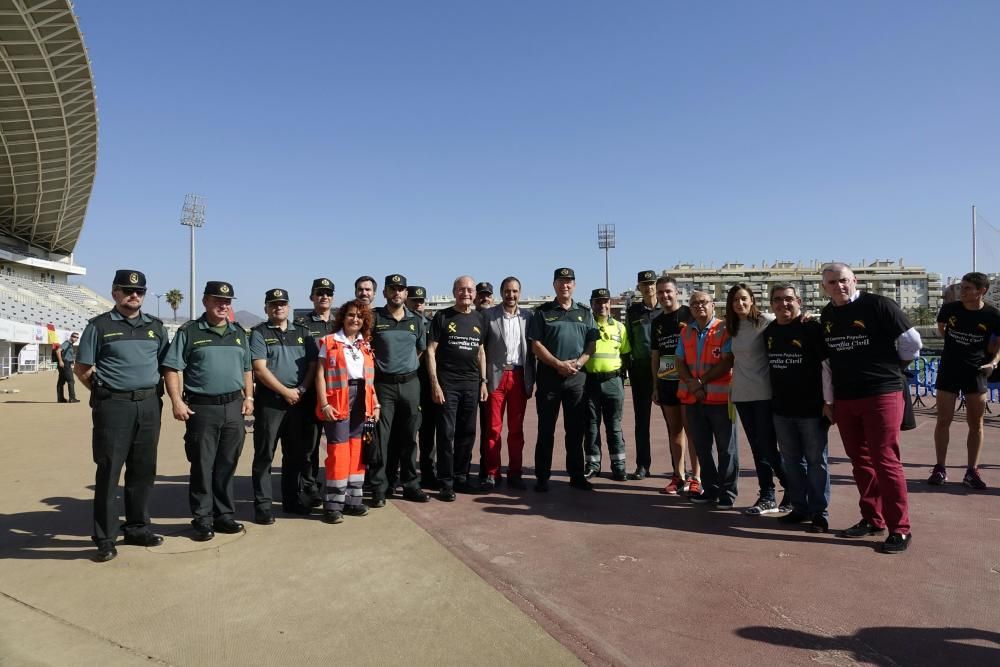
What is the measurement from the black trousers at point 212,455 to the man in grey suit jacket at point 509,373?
225 centimetres

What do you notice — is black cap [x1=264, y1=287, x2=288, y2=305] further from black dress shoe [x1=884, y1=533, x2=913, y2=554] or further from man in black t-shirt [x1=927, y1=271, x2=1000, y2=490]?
man in black t-shirt [x1=927, y1=271, x2=1000, y2=490]

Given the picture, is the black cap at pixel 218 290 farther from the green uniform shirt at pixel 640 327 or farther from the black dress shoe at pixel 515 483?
the green uniform shirt at pixel 640 327

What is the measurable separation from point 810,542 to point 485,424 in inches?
113

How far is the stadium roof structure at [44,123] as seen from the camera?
34.8m

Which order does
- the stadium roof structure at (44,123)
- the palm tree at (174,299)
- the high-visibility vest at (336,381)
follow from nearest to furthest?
the high-visibility vest at (336,381) → the stadium roof structure at (44,123) → the palm tree at (174,299)

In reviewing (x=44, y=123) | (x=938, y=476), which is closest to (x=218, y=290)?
(x=938, y=476)

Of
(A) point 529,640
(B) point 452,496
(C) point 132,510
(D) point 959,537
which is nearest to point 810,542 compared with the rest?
(D) point 959,537

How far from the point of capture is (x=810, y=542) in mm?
4004

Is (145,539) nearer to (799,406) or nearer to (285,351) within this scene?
(285,351)

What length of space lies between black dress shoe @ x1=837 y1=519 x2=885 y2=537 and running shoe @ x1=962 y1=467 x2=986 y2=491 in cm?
197

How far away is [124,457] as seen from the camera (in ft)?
13.2

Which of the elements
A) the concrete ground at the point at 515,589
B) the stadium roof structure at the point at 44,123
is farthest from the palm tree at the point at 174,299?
the concrete ground at the point at 515,589

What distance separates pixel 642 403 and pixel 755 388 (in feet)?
5.60

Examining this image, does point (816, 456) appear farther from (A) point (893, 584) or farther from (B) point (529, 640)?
(B) point (529, 640)
